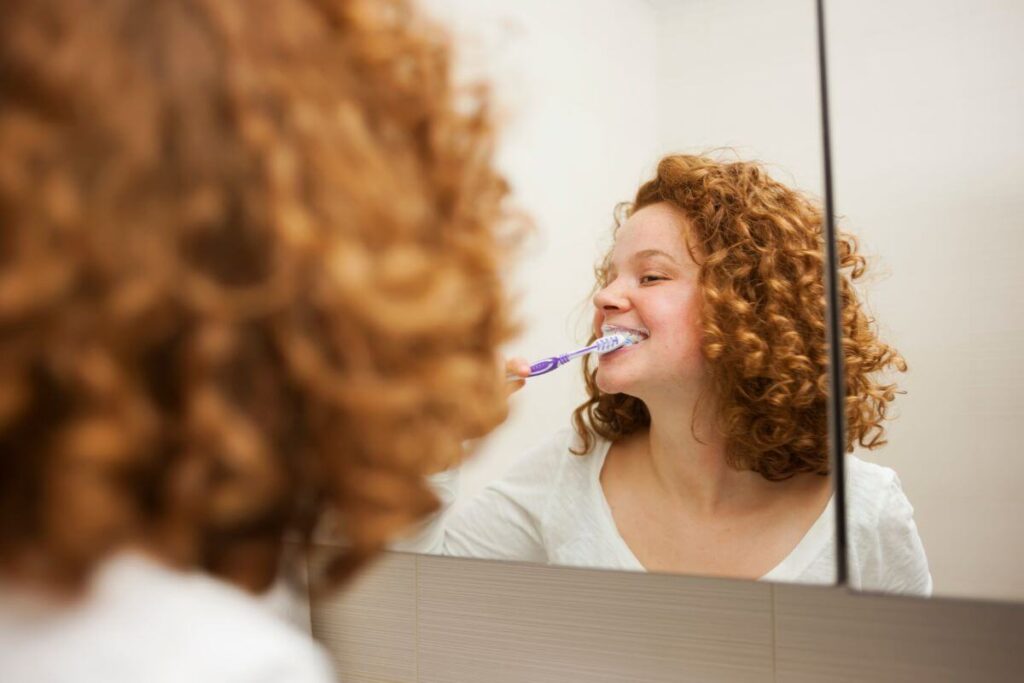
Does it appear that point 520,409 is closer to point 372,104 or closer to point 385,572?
point 385,572

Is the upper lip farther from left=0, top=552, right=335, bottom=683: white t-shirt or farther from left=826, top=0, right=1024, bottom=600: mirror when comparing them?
left=0, top=552, right=335, bottom=683: white t-shirt

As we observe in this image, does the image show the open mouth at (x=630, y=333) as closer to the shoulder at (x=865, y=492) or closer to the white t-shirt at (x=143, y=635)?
the shoulder at (x=865, y=492)

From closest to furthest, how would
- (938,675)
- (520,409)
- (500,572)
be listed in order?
(938,675) → (520,409) → (500,572)

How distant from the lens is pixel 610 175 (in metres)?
0.94

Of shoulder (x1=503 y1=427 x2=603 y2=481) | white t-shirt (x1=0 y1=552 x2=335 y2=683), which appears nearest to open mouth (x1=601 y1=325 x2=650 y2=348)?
shoulder (x1=503 y1=427 x2=603 y2=481)

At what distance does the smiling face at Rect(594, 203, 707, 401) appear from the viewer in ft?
2.85

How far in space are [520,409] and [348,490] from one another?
0.55 m

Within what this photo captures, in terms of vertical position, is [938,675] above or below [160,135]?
below

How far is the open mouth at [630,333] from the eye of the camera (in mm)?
894

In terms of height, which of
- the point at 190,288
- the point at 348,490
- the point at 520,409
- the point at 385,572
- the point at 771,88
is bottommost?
the point at 385,572

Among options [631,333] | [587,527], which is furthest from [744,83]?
[587,527]

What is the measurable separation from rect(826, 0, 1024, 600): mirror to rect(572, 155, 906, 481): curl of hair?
0.03m

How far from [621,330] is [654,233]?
0.11 meters

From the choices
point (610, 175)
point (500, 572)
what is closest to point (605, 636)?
point (500, 572)
